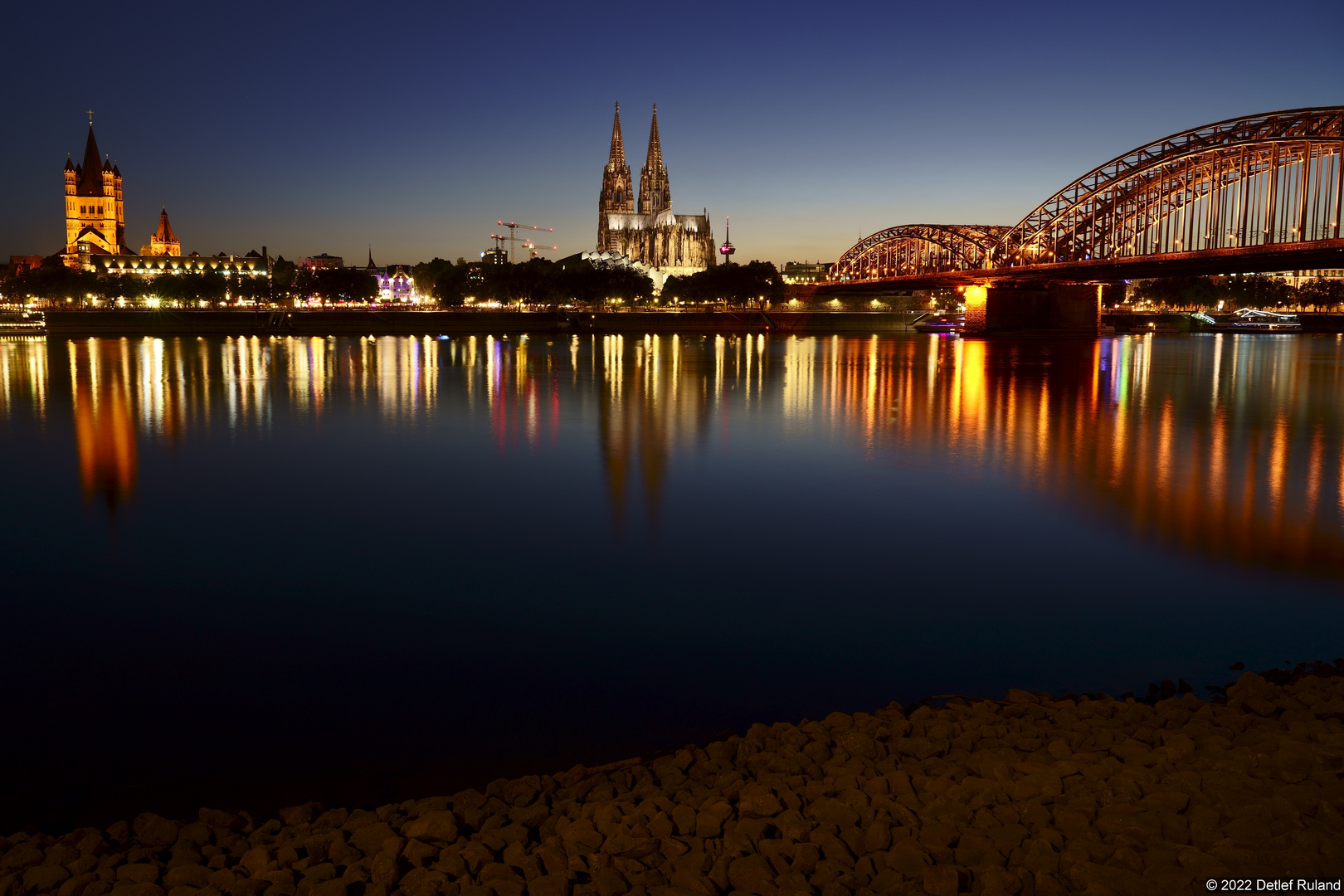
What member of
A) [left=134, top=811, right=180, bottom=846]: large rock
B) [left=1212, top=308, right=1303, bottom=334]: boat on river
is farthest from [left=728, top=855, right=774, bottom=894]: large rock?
[left=1212, top=308, right=1303, bottom=334]: boat on river

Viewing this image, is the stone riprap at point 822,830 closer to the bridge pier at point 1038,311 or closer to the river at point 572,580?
the river at point 572,580

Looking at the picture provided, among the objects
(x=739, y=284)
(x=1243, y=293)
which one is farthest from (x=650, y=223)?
(x=1243, y=293)

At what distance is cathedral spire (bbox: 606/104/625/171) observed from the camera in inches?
7761

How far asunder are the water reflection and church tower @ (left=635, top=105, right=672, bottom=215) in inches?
5932

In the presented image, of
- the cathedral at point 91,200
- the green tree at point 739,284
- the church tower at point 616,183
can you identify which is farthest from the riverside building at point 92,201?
the green tree at point 739,284

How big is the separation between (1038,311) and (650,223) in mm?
125602

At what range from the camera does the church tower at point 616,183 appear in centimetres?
19612

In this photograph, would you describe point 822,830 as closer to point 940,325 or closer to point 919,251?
point 940,325

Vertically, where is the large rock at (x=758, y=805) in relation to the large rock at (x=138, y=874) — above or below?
above

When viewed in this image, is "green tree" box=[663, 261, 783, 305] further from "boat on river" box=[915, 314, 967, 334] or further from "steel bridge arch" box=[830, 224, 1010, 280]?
"boat on river" box=[915, 314, 967, 334]

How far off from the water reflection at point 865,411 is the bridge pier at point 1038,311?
2114cm

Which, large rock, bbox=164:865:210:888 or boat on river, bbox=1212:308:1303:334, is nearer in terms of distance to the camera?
large rock, bbox=164:865:210:888

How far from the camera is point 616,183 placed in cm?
19712

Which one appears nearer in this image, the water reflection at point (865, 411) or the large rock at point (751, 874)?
the large rock at point (751, 874)
